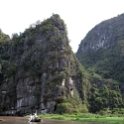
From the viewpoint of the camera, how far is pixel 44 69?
2840 inches

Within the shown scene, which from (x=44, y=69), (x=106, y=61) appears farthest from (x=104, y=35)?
(x=44, y=69)

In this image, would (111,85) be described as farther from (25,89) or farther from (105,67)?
(25,89)

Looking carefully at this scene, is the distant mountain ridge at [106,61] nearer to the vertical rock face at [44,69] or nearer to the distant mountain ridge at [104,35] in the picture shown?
the distant mountain ridge at [104,35]

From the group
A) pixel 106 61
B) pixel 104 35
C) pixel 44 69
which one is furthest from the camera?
pixel 104 35

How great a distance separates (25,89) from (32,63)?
7.09 m

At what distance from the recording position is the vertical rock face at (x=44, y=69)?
68000 millimetres

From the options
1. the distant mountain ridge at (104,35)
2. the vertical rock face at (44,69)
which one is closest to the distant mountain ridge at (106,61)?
the distant mountain ridge at (104,35)

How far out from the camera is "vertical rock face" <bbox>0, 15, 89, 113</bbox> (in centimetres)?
6800

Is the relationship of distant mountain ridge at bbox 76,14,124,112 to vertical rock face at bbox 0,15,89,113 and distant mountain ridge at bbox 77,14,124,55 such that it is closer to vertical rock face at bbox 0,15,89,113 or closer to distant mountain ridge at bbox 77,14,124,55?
distant mountain ridge at bbox 77,14,124,55

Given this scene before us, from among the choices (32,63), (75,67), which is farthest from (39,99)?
(75,67)

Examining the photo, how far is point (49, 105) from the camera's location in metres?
66.7

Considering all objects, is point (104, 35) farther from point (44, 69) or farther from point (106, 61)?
point (44, 69)

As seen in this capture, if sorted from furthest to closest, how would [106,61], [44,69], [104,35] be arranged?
1. [104,35]
2. [106,61]
3. [44,69]

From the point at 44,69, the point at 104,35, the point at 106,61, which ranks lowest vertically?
the point at 44,69
